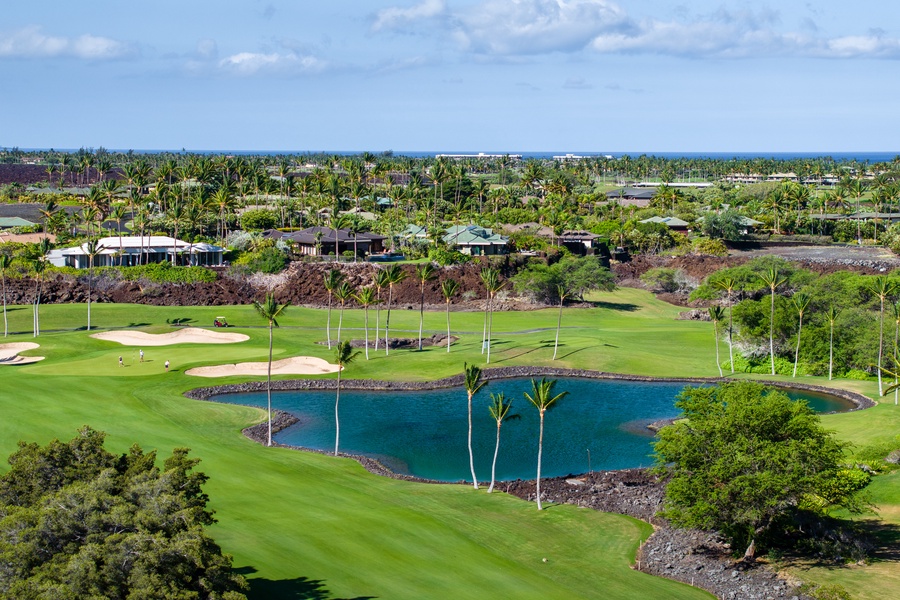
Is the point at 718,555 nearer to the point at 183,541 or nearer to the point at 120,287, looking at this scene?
the point at 183,541

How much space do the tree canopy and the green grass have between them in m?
5.83

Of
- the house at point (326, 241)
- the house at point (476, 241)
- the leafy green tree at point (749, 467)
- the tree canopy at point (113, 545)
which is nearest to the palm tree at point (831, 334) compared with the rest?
the leafy green tree at point (749, 467)

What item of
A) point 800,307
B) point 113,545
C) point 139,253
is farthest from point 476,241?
point 113,545

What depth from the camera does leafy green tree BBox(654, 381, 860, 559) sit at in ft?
148

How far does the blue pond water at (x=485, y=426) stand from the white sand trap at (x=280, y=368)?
16.7 feet

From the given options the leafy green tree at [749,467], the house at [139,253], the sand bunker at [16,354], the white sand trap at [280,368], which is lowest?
the white sand trap at [280,368]

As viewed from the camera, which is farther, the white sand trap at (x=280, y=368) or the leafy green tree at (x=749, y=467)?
the white sand trap at (x=280, y=368)

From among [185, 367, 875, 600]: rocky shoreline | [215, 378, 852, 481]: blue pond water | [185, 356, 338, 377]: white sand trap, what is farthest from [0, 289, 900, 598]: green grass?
[215, 378, 852, 481]: blue pond water

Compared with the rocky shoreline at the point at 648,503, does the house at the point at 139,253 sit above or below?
above

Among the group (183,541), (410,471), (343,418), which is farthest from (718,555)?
(343,418)

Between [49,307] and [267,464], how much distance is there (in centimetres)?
6716

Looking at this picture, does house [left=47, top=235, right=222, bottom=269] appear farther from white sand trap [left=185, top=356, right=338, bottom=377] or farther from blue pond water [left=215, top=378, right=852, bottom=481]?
blue pond water [left=215, top=378, right=852, bottom=481]

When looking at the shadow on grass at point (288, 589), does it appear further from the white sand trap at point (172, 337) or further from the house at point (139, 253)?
the house at point (139, 253)

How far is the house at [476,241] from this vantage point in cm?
14575
